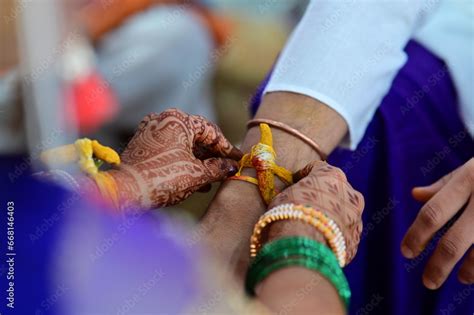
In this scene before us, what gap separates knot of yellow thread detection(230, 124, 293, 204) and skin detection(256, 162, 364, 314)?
0.02 meters

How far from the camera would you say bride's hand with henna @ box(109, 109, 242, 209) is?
64cm

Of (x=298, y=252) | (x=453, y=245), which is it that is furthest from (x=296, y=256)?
(x=453, y=245)

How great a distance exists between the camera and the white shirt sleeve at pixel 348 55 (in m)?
0.81

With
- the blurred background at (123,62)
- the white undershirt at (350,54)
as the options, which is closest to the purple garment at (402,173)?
the white undershirt at (350,54)

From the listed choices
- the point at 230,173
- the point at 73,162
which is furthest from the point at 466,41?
the point at 73,162

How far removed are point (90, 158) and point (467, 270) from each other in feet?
1.53

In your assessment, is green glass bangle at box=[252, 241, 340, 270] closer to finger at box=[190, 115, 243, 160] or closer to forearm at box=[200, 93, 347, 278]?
forearm at box=[200, 93, 347, 278]

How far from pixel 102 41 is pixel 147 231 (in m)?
1.41

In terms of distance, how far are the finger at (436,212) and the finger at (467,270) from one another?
6 cm

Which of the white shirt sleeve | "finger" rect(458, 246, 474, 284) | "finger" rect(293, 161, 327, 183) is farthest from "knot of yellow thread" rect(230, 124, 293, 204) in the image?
"finger" rect(458, 246, 474, 284)

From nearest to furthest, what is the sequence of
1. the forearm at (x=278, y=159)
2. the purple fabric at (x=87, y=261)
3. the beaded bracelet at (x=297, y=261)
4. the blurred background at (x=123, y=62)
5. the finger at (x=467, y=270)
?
the purple fabric at (x=87, y=261), the beaded bracelet at (x=297, y=261), the forearm at (x=278, y=159), the finger at (x=467, y=270), the blurred background at (x=123, y=62)

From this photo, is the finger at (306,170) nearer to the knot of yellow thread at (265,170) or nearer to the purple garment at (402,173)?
the knot of yellow thread at (265,170)

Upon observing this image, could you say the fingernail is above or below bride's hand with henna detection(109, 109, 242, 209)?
below

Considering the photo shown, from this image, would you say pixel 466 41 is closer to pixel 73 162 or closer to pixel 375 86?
pixel 375 86
